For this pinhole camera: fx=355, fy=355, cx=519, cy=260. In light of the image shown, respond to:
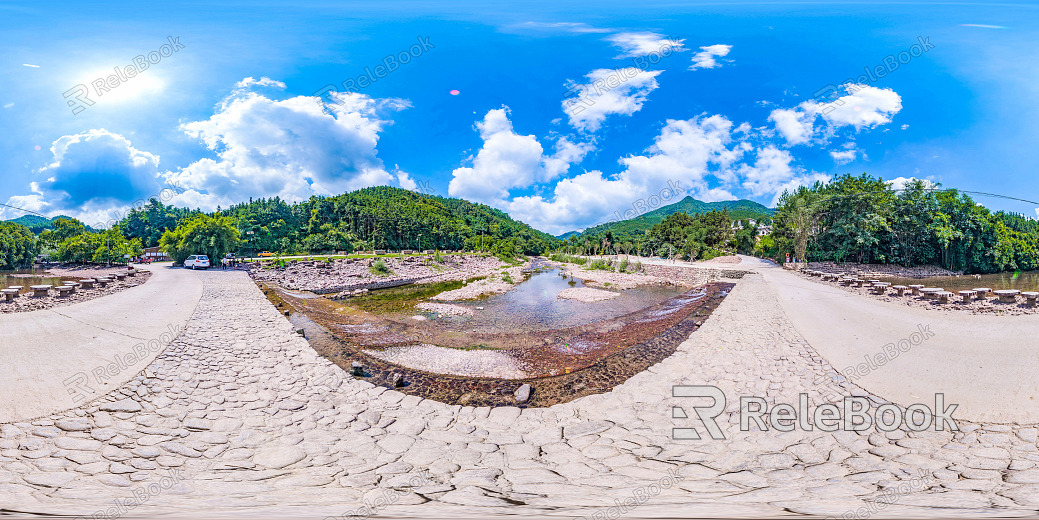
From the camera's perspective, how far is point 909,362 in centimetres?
605

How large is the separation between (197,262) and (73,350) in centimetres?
2459

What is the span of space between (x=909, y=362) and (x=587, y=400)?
5.63 m

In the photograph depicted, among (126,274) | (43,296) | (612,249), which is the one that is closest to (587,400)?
(43,296)

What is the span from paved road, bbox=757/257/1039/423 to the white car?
34071 millimetres

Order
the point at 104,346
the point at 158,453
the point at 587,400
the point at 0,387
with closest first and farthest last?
the point at 158,453 → the point at 0,387 → the point at 587,400 → the point at 104,346

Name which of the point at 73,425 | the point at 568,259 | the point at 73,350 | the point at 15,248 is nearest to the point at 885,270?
the point at 568,259

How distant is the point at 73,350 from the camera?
6.09 m

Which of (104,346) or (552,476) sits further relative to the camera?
(104,346)

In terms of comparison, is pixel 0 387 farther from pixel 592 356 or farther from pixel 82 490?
pixel 592 356

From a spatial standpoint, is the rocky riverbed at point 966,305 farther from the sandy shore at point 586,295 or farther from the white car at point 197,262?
the white car at point 197,262

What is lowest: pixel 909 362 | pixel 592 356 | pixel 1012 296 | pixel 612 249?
pixel 592 356

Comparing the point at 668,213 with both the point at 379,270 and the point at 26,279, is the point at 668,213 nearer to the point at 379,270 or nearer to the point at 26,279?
the point at 379,270

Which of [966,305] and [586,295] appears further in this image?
[586,295]

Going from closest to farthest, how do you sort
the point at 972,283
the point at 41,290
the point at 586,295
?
the point at 41,290
the point at 586,295
the point at 972,283
